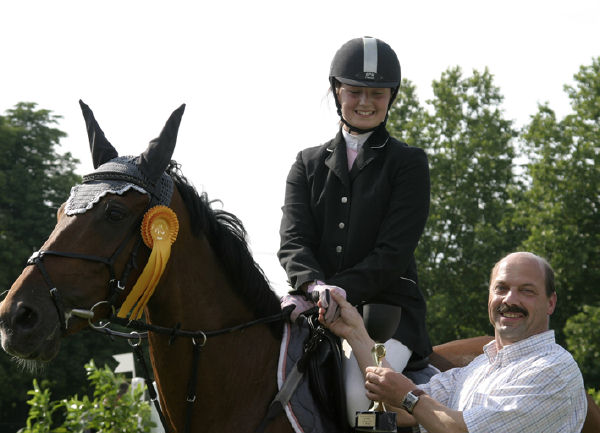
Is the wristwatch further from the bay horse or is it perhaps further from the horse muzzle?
the horse muzzle

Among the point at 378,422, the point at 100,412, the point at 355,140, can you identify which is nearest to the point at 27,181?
the point at 100,412

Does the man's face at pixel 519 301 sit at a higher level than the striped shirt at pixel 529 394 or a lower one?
higher

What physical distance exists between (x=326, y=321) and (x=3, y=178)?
28.8 m

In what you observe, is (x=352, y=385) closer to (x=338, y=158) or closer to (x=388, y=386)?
(x=388, y=386)

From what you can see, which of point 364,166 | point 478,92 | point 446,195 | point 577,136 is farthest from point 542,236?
point 364,166

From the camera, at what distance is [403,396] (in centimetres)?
400

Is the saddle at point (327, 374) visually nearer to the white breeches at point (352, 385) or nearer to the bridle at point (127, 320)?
the white breeches at point (352, 385)

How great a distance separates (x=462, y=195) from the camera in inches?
1341

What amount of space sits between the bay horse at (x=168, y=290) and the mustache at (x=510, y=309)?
49.9 inches

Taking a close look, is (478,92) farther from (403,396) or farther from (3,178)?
(403,396)

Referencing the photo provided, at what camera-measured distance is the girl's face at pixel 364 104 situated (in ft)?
16.5

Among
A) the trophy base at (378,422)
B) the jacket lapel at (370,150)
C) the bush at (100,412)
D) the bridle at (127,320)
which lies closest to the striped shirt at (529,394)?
the trophy base at (378,422)

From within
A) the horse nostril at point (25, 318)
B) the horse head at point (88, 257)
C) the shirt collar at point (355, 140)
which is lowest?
the horse nostril at point (25, 318)

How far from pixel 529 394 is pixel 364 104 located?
212cm
